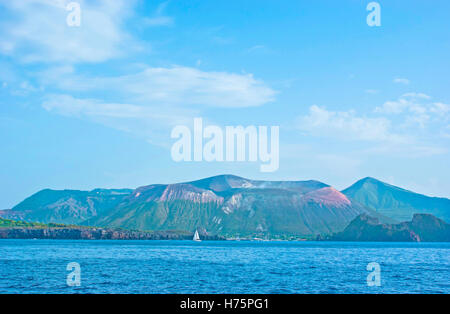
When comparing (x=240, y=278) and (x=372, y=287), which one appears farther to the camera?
(x=240, y=278)

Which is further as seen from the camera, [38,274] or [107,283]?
[38,274]

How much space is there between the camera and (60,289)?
59.3 m
